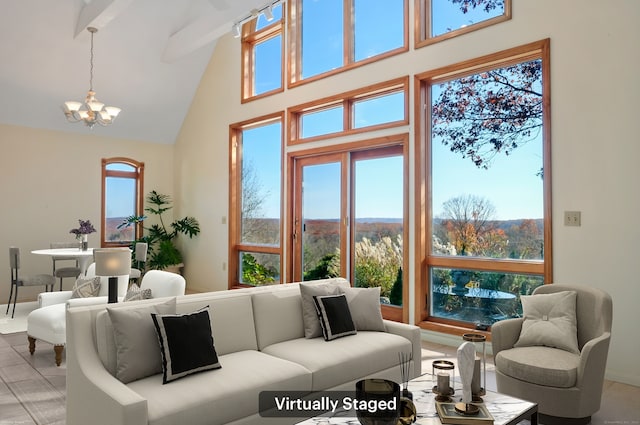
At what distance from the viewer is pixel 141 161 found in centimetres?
891

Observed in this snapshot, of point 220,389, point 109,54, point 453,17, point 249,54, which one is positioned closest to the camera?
point 220,389

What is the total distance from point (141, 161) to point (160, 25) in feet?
8.89

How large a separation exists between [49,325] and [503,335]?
146 inches

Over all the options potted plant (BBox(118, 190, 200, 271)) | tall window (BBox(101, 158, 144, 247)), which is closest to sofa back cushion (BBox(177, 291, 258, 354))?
potted plant (BBox(118, 190, 200, 271))

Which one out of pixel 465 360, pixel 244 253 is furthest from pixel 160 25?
pixel 465 360

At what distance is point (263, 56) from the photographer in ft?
24.3

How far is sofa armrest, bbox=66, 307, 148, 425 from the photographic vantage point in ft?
6.70

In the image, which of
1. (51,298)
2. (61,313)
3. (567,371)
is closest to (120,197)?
(51,298)

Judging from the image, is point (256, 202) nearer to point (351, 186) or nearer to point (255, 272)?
point (255, 272)

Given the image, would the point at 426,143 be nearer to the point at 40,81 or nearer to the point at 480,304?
the point at 480,304

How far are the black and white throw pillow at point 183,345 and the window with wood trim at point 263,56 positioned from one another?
4880mm

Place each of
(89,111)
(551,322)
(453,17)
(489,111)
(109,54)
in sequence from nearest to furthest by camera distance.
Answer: (551,322) < (489,111) < (453,17) < (89,111) < (109,54)

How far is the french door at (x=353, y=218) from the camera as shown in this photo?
217 inches

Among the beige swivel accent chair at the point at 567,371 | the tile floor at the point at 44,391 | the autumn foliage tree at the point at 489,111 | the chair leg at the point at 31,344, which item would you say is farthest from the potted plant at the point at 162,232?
the beige swivel accent chair at the point at 567,371
